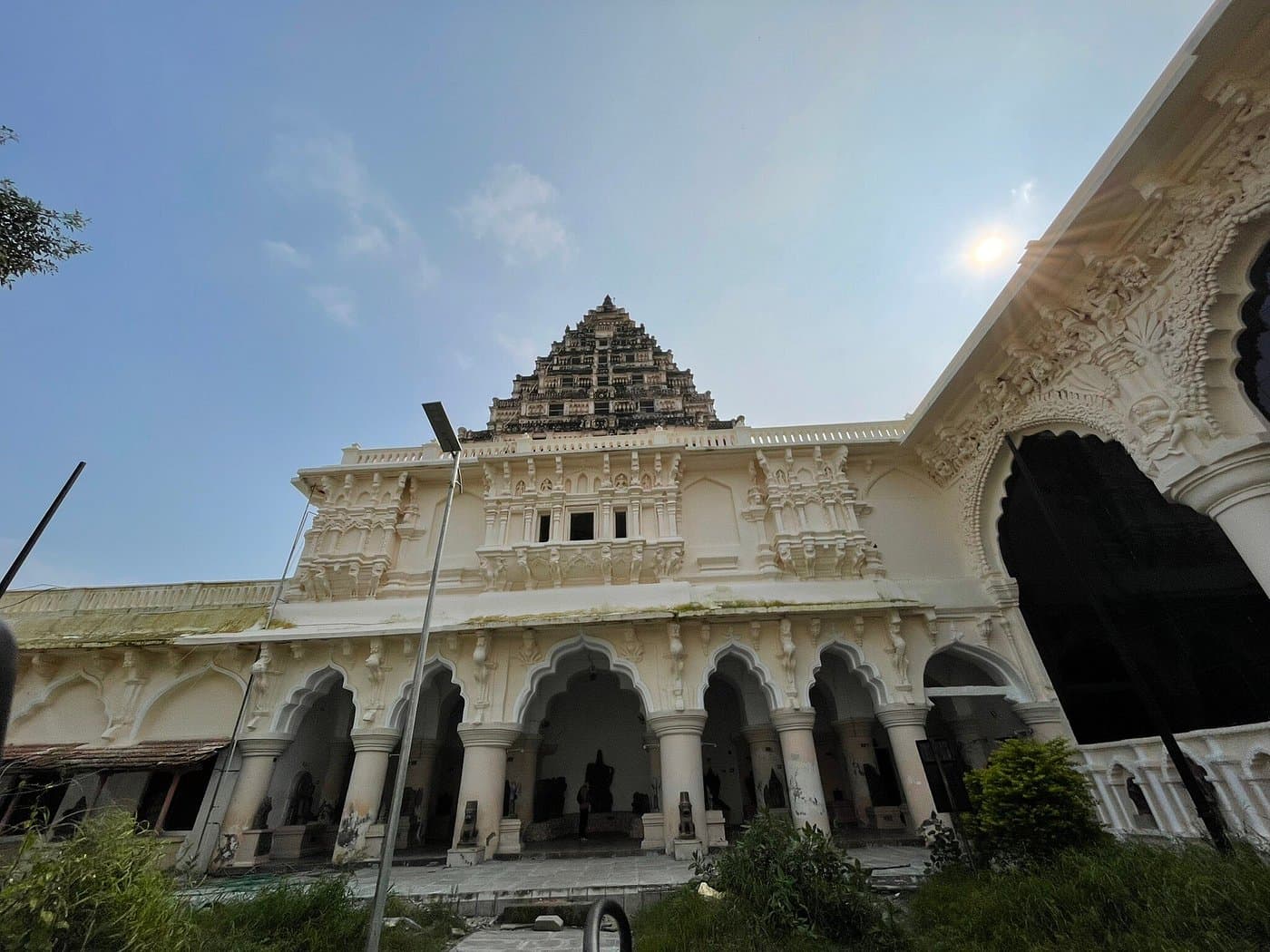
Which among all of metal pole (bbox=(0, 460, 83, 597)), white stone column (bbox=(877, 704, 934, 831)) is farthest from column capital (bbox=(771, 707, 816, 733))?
metal pole (bbox=(0, 460, 83, 597))

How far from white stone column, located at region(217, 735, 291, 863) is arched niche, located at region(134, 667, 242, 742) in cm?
81

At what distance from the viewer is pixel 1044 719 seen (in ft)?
37.6

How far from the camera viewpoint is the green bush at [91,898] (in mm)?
3609

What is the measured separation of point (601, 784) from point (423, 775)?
469 centimetres

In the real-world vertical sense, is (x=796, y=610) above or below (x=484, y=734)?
above

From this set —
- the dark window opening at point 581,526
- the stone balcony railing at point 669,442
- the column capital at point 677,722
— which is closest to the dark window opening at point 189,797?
the stone balcony railing at point 669,442

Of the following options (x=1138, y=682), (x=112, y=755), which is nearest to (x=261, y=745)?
(x=112, y=755)

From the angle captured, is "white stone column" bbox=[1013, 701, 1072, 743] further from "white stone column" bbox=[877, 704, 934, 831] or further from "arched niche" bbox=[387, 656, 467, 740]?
"arched niche" bbox=[387, 656, 467, 740]

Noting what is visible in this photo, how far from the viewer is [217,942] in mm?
4648

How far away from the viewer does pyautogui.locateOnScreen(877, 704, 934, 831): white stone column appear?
35.6 ft

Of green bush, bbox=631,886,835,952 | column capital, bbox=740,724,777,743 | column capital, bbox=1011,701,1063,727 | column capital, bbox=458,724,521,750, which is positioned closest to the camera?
green bush, bbox=631,886,835,952

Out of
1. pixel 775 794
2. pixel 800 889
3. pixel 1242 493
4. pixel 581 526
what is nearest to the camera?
pixel 800 889

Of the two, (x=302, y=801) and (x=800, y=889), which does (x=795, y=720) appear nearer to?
(x=800, y=889)

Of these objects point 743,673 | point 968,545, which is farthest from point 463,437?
point 968,545
